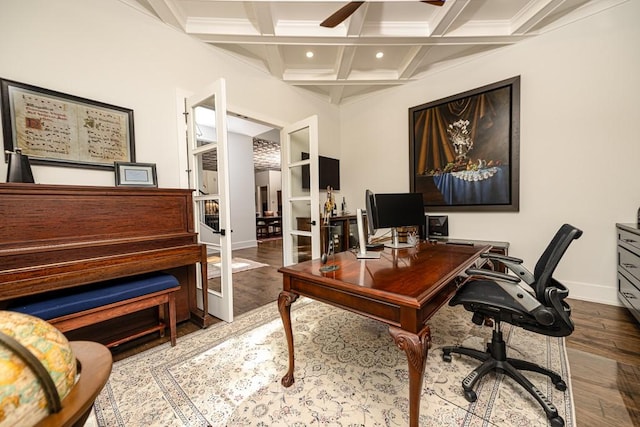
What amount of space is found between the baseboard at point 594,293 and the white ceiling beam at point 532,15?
2933 mm

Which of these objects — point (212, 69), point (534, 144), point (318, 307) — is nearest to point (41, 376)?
point (318, 307)

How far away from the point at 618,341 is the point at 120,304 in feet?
12.6

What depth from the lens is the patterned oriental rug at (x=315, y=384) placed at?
1296 mm

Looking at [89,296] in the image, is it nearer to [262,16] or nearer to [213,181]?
[213,181]

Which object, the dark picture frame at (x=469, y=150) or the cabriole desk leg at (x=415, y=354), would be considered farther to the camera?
the dark picture frame at (x=469, y=150)

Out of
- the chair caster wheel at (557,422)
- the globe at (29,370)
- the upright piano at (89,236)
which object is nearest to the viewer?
the globe at (29,370)

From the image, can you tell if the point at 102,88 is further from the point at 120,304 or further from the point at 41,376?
the point at 41,376

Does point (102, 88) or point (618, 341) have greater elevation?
point (102, 88)

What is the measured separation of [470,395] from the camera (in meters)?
1.37

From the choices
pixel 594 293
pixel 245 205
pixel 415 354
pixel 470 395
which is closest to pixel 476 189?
pixel 594 293

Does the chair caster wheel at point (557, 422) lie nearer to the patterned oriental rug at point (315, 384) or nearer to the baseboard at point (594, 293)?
the patterned oriental rug at point (315, 384)

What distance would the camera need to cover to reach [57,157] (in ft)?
6.15

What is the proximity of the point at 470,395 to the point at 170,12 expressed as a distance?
3869mm

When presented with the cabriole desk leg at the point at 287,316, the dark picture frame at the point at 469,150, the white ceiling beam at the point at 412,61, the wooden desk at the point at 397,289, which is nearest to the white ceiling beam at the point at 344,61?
the white ceiling beam at the point at 412,61
